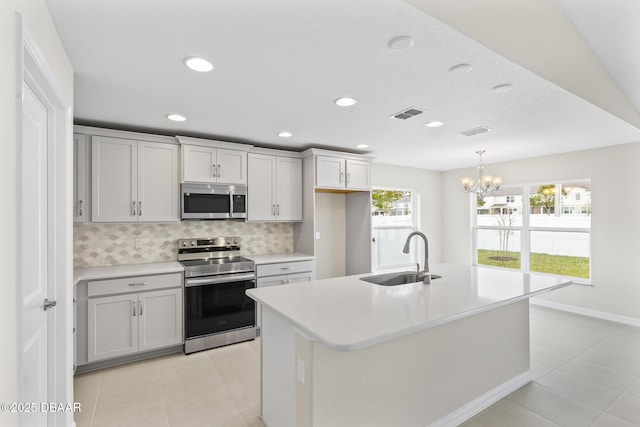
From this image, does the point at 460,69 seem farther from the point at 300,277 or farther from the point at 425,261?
the point at 300,277

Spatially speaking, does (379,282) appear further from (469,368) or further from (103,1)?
(103,1)

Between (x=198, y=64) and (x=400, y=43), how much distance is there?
4.04ft

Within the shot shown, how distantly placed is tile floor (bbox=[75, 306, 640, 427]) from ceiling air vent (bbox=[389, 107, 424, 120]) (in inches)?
97.3

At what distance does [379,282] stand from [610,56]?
9.39ft

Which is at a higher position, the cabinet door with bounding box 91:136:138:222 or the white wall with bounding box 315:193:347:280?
the cabinet door with bounding box 91:136:138:222

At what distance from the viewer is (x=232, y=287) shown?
11.6 feet

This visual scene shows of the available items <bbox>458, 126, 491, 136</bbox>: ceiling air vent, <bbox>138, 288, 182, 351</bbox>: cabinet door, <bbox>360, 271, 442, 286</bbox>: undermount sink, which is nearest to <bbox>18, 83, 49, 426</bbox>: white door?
<bbox>138, 288, 182, 351</bbox>: cabinet door

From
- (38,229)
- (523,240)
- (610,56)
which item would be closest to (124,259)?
(38,229)

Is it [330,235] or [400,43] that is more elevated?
[400,43]

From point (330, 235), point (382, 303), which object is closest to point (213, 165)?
point (330, 235)

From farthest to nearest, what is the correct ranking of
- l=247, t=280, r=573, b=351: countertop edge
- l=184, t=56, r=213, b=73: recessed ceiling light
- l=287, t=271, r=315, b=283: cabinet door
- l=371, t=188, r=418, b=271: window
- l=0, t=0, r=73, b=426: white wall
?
l=371, t=188, r=418, b=271: window, l=287, t=271, r=315, b=283: cabinet door, l=184, t=56, r=213, b=73: recessed ceiling light, l=247, t=280, r=573, b=351: countertop edge, l=0, t=0, r=73, b=426: white wall

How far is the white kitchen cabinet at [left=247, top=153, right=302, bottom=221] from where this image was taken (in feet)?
13.0

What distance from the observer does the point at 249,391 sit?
2580 millimetres

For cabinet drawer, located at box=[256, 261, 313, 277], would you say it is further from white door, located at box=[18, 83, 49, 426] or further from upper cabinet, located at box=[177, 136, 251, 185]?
white door, located at box=[18, 83, 49, 426]
